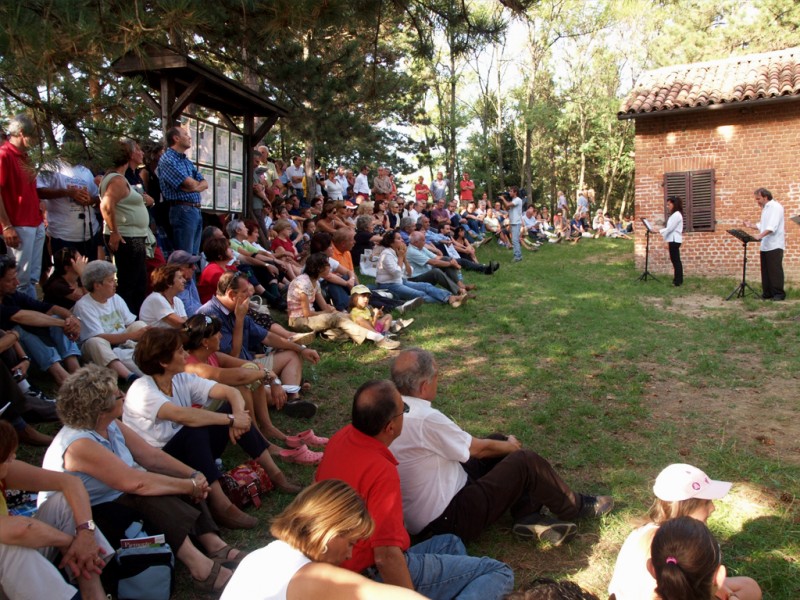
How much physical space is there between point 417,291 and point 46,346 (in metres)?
5.80

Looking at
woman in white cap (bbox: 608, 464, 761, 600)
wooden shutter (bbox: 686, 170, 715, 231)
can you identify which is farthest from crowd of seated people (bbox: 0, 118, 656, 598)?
wooden shutter (bbox: 686, 170, 715, 231)

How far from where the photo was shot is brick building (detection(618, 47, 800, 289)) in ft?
46.8

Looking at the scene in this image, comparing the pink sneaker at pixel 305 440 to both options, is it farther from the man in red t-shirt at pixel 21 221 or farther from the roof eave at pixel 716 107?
the roof eave at pixel 716 107

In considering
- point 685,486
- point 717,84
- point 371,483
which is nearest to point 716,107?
point 717,84

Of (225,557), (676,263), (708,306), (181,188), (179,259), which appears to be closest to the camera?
(225,557)

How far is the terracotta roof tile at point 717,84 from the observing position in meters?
14.0

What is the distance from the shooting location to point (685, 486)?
9.80ft

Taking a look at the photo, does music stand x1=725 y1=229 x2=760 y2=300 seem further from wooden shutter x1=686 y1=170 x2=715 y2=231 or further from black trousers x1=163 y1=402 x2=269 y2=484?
black trousers x1=163 y1=402 x2=269 y2=484

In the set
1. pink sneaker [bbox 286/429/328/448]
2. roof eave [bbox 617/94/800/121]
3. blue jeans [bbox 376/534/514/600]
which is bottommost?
blue jeans [bbox 376/534/514/600]

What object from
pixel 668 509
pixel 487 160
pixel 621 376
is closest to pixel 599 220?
pixel 487 160

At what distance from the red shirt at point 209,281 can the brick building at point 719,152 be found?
11.3 m

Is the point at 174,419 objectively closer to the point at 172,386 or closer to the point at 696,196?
the point at 172,386

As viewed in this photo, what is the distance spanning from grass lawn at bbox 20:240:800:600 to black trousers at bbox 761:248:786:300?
1.16 feet

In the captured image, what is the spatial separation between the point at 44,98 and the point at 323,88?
8.08 m
